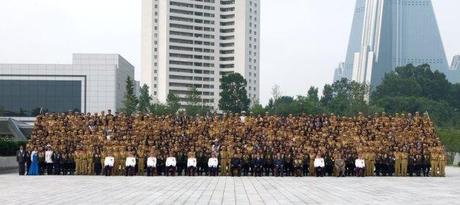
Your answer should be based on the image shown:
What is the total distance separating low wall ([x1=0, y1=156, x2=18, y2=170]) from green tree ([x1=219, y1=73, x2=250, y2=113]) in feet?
212

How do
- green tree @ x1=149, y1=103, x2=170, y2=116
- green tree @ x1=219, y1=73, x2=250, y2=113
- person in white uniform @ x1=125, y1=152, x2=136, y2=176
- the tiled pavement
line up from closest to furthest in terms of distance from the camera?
the tiled pavement < person in white uniform @ x1=125, y1=152, x2=136, y2=176 < green tree @ x1=149, y1=103, x2=170, y2=116 < green tree @ x1=219, y1=73, x2=250, y2=113

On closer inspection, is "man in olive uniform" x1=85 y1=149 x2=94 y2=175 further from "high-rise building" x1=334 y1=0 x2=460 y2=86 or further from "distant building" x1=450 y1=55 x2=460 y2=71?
"distant building" x1=450 y1=55 x2=460 y2=71

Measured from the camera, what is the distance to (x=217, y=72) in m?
149

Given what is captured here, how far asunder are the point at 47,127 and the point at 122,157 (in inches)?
148

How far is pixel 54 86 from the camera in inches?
4198

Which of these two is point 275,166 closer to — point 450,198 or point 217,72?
point 450,198

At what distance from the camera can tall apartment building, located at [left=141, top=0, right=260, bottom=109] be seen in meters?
142

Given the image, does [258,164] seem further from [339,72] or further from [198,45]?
[339,72]

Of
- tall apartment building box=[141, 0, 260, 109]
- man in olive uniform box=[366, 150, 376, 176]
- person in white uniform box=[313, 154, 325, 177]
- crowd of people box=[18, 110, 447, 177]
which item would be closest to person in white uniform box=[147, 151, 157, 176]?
crowd of people box=[18, 110, 447, 177]

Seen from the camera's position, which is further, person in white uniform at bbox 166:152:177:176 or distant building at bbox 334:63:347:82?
distant building at bbox 334:63:347:82

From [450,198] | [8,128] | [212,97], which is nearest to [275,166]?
[450,198]

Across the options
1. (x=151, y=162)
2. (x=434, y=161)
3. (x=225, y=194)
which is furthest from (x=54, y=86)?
(x=225, y=194)

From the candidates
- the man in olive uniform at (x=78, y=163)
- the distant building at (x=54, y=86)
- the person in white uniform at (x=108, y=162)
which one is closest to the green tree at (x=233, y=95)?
the distant building at (x=54, y=86)

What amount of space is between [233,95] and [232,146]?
71.8 meters
